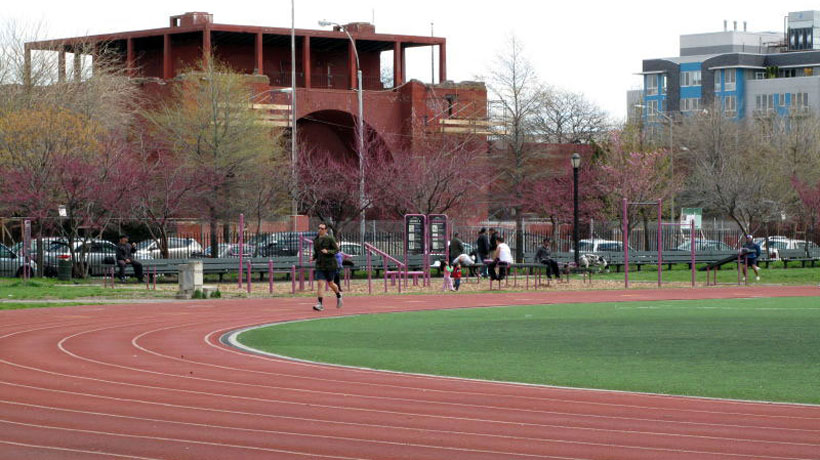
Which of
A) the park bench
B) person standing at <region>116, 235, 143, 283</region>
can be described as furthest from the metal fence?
the park bench

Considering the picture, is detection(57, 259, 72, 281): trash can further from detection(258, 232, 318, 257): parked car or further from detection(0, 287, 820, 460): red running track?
detection(0, 287, 820, 460): red running track

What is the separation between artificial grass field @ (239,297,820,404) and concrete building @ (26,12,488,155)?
127 ft

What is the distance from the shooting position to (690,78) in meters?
123

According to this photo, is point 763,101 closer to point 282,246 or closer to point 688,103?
point 688,103

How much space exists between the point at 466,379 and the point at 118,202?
29464 millimetres

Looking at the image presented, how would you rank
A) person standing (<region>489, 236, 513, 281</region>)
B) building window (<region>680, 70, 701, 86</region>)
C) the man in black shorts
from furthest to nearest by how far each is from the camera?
building window (<region>680, 70, 701, 86</region>) → person standing (<region>489, 236, 513, 281</region>) → the man in black shorts

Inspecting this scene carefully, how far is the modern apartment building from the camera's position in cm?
11706

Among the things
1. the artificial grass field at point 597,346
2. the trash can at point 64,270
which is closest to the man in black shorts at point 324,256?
the artificial grass field at point 597,346

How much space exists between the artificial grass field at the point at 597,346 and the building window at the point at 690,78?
100685mm

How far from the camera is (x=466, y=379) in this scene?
13391 millimetres

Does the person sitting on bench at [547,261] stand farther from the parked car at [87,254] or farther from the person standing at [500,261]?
the parked car at [87,254]

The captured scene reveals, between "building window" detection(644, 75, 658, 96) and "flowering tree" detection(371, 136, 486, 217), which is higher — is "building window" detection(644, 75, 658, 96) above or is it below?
above

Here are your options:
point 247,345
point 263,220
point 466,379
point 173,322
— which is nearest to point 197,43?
point 263,220

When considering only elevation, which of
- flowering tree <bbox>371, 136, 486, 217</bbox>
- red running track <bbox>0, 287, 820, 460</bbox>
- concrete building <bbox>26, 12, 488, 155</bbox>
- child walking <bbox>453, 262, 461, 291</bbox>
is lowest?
red running track <bbox>0, 287, 820, 460</bbox>
